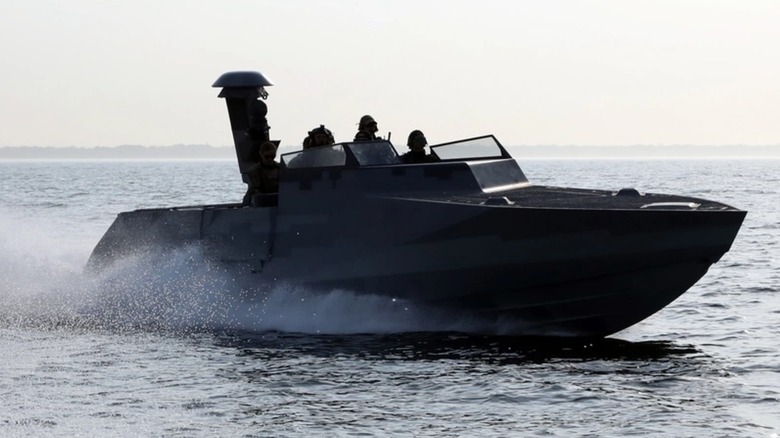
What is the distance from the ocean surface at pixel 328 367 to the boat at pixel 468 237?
0.40m

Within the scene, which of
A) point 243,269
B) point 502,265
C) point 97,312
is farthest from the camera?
point 97,312

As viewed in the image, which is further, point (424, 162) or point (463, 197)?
point (424, 162)

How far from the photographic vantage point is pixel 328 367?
44.2ft

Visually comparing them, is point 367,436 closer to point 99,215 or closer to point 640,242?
point 640,242

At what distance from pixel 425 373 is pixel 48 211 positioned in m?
37.7

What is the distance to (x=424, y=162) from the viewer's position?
54.7 feet

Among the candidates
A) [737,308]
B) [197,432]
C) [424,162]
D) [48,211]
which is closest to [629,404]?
[197,432]

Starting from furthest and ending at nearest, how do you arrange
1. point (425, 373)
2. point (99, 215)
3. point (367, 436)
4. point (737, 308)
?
point (99, 215)
point (737, 308)
point (425, 373)
point (367, 436)

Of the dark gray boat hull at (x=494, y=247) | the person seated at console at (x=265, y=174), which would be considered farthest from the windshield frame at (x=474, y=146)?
the person seated at console at (x=265, y=174)

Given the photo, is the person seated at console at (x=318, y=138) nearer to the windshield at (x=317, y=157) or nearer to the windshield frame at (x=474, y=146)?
the windshield at (x=317, y=157)

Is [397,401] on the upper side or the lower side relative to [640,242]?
lower

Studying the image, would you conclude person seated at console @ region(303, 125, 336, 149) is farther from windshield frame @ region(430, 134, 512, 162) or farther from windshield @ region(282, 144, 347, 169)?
windshield frame @ region(430, 134, 512, 162)

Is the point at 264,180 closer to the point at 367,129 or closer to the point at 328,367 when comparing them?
the point at 367,129

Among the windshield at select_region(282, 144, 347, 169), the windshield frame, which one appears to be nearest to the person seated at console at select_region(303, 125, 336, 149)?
the windshield at select_region(282, 144, 347, 169)
